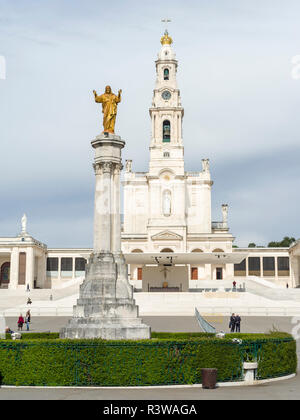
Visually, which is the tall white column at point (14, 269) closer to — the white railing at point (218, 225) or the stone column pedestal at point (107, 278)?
the white railing at point (218, 225)

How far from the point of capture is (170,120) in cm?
8631

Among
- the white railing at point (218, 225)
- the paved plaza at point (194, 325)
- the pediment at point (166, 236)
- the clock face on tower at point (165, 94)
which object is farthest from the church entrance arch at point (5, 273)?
the paved plaza at point (194, 325)

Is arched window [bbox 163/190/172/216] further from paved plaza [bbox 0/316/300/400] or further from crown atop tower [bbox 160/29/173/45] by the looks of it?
paved plaza [bbox 0/316/300/400]

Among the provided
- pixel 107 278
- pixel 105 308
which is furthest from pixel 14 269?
pixel 105 308

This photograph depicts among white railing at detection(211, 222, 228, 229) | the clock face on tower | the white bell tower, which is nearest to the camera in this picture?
the white bell tower

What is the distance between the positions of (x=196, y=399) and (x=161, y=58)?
81565mm

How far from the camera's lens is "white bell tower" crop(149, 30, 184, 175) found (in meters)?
85.2

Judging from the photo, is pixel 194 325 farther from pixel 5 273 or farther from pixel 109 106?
pixel 5 273

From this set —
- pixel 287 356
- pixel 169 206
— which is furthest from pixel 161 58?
pixel 287 356

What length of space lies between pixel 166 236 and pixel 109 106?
56.4m

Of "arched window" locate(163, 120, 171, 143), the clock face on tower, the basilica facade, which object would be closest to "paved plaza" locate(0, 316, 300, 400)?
the basilica facade

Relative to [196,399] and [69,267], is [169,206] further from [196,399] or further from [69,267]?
[196,399]

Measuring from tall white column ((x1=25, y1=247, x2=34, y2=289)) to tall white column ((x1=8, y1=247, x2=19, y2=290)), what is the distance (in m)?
1.69
